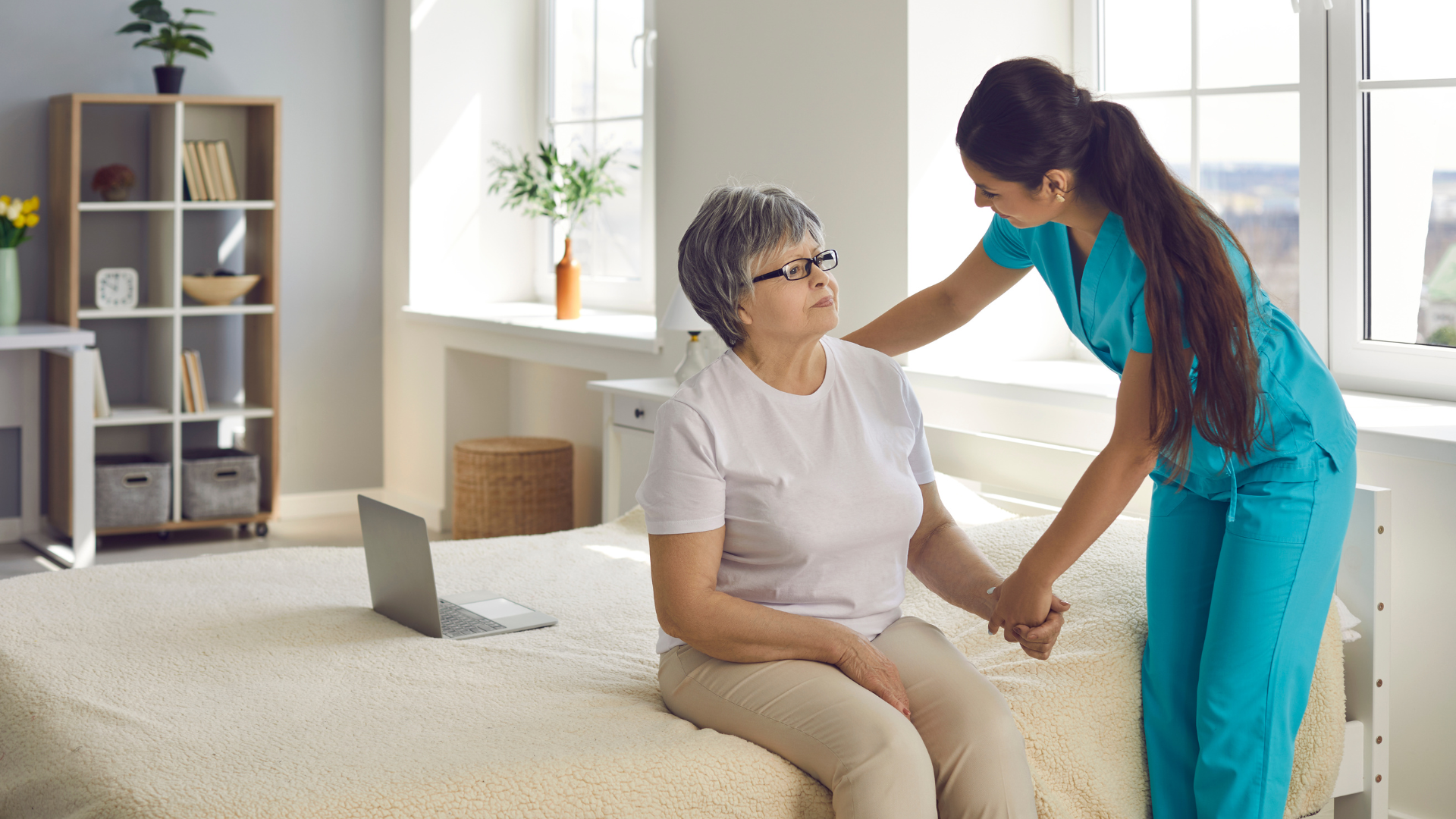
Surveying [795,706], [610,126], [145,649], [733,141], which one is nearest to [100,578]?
[145,649]

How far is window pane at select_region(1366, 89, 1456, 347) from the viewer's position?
2.39 metres

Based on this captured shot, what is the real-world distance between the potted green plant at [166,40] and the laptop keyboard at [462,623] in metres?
3.20

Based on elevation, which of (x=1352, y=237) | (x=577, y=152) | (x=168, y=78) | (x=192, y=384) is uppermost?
(x=168, y=78)

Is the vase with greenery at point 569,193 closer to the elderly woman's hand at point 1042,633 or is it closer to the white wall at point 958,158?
the white wall at point 958,158

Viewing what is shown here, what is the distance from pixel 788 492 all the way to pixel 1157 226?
1.73ft

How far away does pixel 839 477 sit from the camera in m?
1.56

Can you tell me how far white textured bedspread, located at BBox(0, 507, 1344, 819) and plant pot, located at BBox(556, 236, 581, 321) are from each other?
2223 millimetres

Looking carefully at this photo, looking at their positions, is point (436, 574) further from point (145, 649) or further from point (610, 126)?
point (610, 126)

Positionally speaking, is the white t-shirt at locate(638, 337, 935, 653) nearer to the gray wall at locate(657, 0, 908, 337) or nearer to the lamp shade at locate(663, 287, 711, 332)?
the gray wall at locate(657, 0, 908, 337)

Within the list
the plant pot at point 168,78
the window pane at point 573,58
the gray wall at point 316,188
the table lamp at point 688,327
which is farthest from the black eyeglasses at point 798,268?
the gray wall at point 316,188

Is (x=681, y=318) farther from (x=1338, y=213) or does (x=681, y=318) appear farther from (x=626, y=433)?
(x=1338, y=213)

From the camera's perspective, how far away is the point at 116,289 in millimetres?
4566

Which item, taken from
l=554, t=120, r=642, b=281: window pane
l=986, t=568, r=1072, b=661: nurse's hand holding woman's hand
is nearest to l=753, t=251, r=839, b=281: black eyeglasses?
l=986, t=568, r=1072, b=661: nurse's hand holding woman's hand

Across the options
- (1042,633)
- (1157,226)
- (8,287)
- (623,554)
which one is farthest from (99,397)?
(1157,226)
